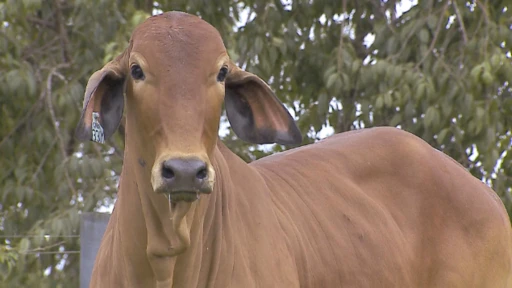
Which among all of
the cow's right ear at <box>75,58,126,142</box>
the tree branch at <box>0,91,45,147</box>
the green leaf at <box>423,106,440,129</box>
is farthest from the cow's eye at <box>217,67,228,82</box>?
the tree branch at <box>0,91,45,147</box>

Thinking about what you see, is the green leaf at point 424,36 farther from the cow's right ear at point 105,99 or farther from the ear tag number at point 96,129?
the ear tag number at point 96,129

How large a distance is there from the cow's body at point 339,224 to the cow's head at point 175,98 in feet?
1.07

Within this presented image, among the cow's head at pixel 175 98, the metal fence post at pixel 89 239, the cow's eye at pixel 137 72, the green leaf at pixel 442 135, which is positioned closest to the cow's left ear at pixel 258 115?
the cow's head at pixel 175 98

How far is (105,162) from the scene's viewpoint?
809 cm

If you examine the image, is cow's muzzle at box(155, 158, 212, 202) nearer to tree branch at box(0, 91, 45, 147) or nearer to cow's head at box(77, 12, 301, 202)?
cow's head at box(77, 12, 301, 202)

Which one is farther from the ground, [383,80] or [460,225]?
[383,80]

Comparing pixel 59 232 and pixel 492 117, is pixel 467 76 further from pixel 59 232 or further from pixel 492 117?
pixel 59 232

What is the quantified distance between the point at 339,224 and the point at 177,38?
156cm

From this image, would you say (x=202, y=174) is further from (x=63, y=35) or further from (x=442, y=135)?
(x=63, y=35)

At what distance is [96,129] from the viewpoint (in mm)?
4262

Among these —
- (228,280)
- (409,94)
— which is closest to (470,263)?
(228,280)

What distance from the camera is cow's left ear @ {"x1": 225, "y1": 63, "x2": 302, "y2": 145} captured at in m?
4.55

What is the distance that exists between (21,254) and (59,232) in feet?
1.17

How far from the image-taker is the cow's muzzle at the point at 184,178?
3.89 meters
